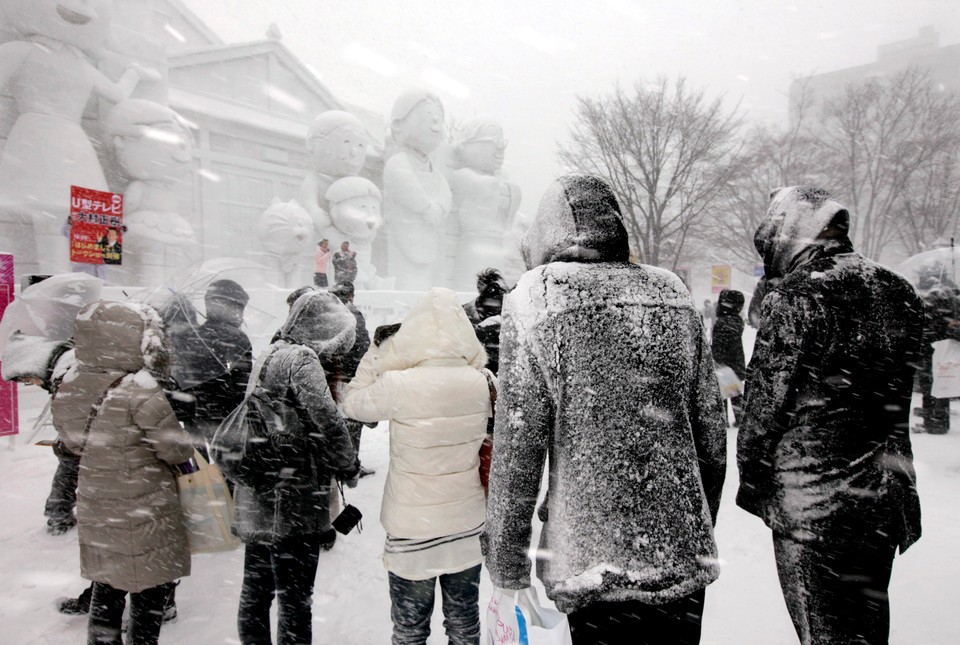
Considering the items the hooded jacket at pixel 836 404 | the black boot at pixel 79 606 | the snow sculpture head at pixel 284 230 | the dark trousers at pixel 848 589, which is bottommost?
the black boot at pixel 79 606

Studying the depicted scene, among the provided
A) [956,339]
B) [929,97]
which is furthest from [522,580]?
[929,97]

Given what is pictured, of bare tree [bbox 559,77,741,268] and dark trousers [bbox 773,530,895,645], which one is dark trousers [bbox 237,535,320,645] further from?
bare tree [bbox 559,77,741,268]

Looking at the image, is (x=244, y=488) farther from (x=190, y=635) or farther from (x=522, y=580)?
(x=522, y=580)

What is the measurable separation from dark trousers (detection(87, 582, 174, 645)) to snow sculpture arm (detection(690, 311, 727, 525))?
2.34 metres

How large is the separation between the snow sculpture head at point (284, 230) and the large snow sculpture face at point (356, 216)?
2.46 ft

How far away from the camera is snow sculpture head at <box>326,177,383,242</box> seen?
1129cm

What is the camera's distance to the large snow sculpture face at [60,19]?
8.75 metres

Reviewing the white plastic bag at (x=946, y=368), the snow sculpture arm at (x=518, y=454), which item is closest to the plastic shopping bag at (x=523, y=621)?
the snow sculpture arm at (x=518, y=454)

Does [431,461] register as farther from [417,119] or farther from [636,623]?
[417,119]

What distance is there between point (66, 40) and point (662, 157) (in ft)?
41.4

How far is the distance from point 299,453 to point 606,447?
1.43m

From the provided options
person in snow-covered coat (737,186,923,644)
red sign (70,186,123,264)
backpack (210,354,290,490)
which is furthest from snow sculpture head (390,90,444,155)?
person in snow-covered coat (737,186,923,644)

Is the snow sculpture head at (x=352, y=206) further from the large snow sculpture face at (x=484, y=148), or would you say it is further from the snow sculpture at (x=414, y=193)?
the large snow sculpture face at (x=484, y=148)

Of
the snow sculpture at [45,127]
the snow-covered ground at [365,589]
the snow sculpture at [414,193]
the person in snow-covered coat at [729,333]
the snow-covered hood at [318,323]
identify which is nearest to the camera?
the snow-covered hood at [318,323]
